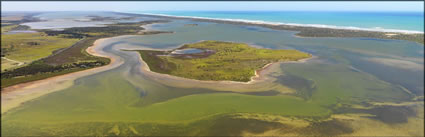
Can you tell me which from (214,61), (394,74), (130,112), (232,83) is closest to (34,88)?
(130,112)

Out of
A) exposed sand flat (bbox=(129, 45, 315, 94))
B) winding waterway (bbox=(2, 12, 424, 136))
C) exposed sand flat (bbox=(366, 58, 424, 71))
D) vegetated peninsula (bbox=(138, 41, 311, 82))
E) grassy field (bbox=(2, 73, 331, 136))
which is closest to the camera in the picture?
grassy field (bbox=(2, 73, 331, 136))

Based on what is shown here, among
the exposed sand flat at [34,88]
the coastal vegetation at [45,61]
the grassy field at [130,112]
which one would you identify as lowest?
the grassy field at [130,112]

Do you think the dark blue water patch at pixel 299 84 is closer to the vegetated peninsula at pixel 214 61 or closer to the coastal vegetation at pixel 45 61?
the vegetated peninsula at pixel 214 61

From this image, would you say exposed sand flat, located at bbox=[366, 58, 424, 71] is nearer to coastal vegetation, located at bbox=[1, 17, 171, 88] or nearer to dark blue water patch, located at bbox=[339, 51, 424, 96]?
dark blue water patch, located at bbox=[339, 51, 424, 96]

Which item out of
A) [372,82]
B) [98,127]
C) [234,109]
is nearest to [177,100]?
[234,109]

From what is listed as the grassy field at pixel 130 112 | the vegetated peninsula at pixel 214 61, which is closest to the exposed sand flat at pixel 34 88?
the grassy field at pixel 130 112

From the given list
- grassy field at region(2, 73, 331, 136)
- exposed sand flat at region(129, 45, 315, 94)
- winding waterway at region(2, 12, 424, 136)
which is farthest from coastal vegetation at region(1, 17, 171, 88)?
exposed sand flat at region(129, 45, 315, 94)

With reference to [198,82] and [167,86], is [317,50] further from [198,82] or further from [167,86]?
[167,86]

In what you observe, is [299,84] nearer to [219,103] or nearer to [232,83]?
[232,83]

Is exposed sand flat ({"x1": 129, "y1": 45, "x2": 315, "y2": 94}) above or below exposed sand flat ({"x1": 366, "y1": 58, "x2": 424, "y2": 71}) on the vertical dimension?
below
